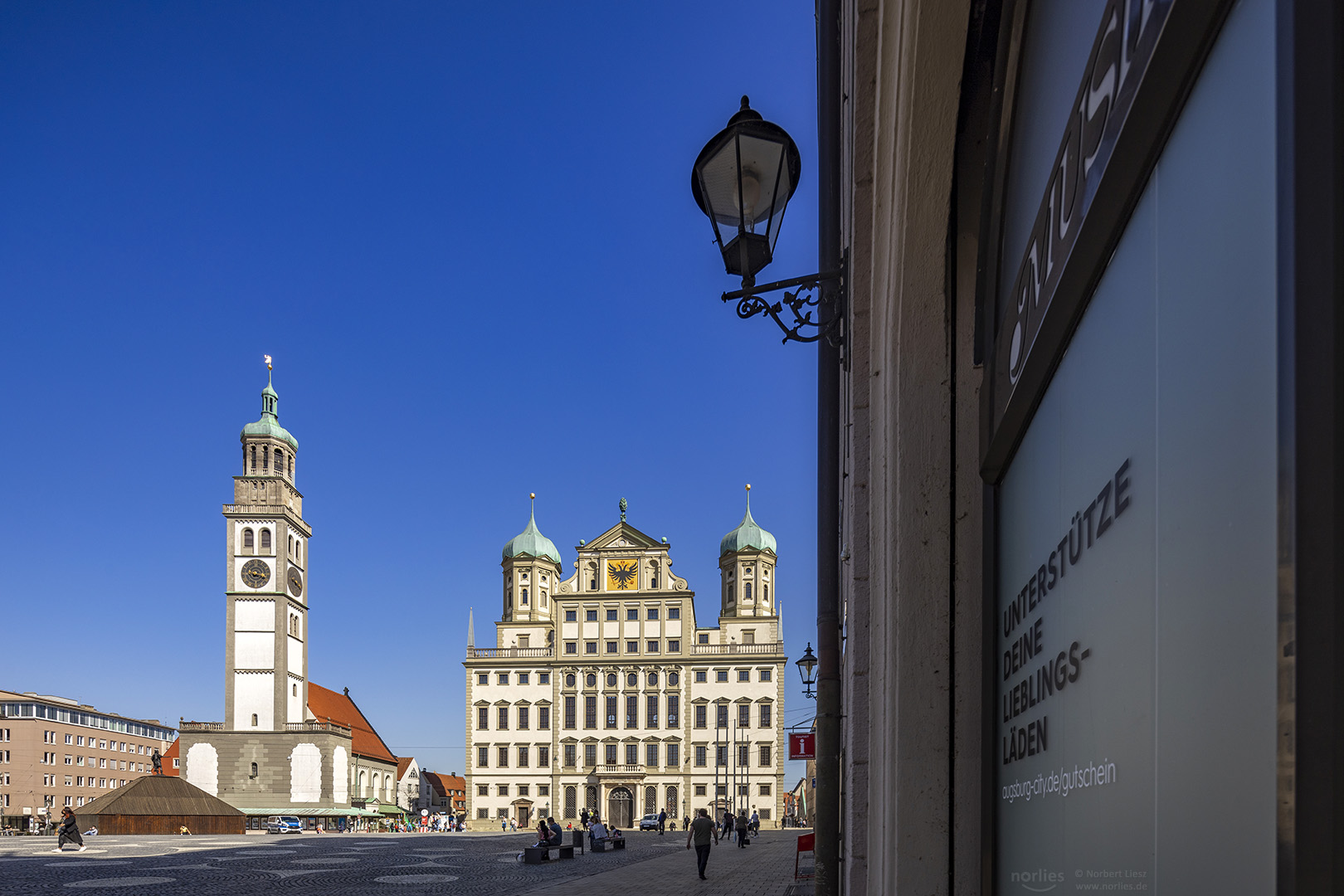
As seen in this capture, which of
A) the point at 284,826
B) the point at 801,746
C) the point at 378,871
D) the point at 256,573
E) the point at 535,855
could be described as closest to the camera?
the point at 801,746

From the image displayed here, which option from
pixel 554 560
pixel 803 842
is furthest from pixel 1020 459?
pixel 554 560

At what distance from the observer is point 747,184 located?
4766 mm

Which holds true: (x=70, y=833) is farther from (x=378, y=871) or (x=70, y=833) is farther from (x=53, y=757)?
(x=53, y=757)

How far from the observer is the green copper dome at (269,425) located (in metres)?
72.6

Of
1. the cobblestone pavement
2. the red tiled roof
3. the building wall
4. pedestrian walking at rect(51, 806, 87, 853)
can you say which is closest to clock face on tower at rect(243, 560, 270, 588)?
the red tiled roof

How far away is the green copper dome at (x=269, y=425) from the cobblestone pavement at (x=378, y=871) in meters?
40.8

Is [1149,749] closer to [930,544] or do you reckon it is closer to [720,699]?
[930,544]

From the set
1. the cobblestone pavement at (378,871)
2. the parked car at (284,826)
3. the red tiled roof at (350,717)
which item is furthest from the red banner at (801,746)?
the red tiled roof at (350,717)

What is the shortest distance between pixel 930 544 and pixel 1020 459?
714 mm

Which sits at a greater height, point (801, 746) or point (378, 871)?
point (801, 746)

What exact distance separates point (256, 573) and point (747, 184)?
70015mm

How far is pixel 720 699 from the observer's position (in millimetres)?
67375

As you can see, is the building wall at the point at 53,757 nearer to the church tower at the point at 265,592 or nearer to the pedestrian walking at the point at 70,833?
the church tower at the point at 265,592

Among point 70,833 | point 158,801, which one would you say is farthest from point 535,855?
point 158,801
